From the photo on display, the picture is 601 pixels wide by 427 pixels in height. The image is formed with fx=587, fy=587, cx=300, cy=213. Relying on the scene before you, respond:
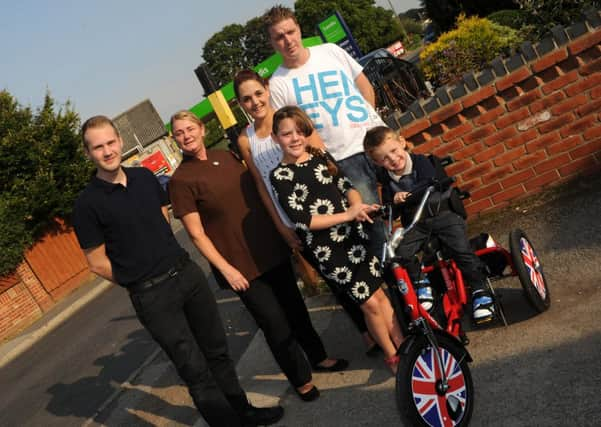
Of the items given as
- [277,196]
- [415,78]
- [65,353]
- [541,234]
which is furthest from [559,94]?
[65,353]

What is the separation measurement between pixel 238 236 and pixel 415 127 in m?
2.65

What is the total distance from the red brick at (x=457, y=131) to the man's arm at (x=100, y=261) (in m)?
3.45

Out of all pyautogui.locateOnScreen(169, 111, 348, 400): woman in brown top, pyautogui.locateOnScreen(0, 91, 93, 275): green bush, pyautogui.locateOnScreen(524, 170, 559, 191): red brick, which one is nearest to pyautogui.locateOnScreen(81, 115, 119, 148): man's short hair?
pyautogui.locateOnScreen(169, 111, 348, 400): woman in brown top

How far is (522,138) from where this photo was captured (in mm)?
5371

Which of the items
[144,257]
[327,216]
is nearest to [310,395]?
[327,216]

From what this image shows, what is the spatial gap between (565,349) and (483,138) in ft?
8.74

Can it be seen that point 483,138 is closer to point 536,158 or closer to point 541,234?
point 536,158

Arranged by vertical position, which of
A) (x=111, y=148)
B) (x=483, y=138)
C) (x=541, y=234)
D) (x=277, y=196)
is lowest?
(x=541, y=234)

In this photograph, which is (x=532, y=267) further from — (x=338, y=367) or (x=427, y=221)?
(x=338, y=367)

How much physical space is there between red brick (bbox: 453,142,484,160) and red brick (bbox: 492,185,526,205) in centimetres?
46

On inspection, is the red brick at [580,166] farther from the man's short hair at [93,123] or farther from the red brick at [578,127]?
the man's short hair at [93,123]

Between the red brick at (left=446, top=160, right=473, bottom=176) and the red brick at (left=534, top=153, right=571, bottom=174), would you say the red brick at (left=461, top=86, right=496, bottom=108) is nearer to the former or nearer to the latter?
the red brick at (left=446, top=160, right=473, bottom=176)

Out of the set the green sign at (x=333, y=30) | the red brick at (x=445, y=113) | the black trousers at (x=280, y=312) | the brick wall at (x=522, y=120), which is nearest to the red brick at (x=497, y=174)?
the brick wall at (x=522, y=120)

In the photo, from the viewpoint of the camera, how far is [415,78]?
41.0 ft
